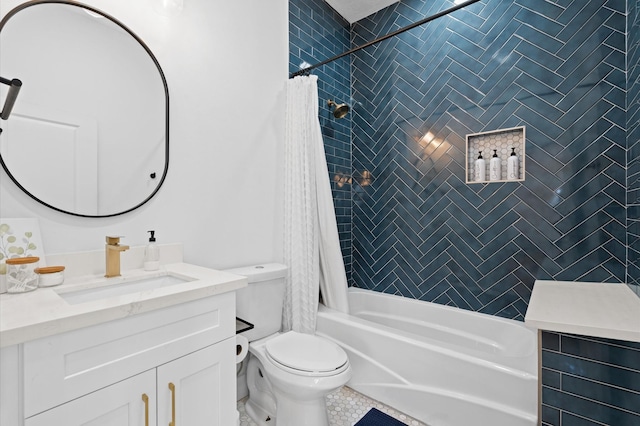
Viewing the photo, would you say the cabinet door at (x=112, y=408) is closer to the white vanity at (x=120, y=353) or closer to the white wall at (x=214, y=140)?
the white vanity at (x=120, y=353)

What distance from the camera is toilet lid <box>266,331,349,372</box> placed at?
1.44 metres

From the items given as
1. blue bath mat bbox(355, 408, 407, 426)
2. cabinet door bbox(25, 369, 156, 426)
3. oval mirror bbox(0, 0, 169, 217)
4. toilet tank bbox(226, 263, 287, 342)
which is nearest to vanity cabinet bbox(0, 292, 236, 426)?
cabinet door bbox(25, 369, 156, 426)

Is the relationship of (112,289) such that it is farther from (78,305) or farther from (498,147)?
(498,147)

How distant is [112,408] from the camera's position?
33.3 inches

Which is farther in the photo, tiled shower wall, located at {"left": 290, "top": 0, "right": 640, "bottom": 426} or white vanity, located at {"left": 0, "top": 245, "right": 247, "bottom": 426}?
tiled shower wall, located at {"left": 290, "top": 0, "right": 640, "bottom": 426}

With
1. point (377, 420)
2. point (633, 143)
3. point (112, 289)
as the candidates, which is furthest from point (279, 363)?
point (633, 143)

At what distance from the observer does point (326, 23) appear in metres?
2.67

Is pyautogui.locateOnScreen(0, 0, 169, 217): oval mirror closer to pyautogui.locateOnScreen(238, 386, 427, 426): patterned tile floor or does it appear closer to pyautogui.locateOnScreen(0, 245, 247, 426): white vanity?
pyautogui.locateOnScreen(0, 245, 247, 426): white vanity

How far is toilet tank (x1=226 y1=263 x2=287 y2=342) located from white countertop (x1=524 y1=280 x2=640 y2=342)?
1311mm

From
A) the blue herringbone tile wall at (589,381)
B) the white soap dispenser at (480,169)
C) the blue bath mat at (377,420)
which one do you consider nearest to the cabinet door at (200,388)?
the blue bath mat at (377,420)

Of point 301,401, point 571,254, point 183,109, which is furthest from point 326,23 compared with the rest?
point 301,401

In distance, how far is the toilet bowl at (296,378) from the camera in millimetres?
1385

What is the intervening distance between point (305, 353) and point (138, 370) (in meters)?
0.85

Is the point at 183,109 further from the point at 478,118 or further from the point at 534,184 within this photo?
the point at 534,184
